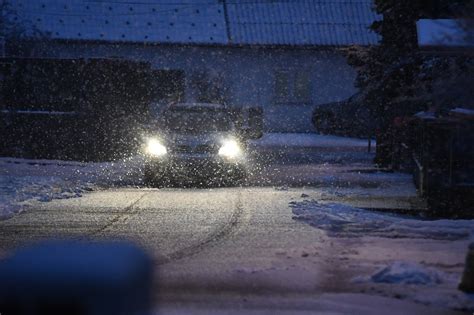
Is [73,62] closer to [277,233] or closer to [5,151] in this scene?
[5,151]

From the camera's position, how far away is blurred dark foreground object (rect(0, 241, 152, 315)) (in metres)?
3.78

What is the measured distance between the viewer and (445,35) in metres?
14.6

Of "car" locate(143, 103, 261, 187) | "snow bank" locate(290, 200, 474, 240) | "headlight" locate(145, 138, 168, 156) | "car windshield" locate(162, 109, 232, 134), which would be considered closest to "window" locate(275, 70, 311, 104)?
"car windshield" locate(162, 109, 232, 134)

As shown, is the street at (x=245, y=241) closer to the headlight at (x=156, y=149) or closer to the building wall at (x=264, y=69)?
the headlight at (x=156, y=149)

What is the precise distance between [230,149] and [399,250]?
29.9 feet

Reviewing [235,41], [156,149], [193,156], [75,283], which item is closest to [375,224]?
[193,156]

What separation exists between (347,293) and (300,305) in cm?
62

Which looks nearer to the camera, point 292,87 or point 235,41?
point 235,41

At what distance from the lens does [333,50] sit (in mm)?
39688

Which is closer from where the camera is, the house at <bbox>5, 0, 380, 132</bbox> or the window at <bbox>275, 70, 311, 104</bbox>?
the house at <bbox>5, 0, 380, 132</bbox>

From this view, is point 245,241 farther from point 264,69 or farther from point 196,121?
point 264,69

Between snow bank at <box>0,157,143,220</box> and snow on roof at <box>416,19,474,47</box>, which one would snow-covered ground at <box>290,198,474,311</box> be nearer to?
snow on roof at <box>416,19,474,47</box>

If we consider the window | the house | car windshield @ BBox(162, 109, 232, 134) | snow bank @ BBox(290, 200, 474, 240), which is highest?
the house

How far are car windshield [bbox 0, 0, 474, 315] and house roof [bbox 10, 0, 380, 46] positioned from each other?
0.32ft
